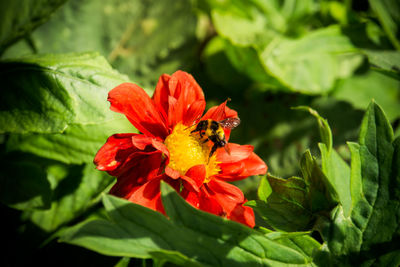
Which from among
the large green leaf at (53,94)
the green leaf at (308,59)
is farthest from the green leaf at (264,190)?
the green leaf at (308,59)

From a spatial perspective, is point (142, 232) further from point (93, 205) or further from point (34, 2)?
point (34, 2)

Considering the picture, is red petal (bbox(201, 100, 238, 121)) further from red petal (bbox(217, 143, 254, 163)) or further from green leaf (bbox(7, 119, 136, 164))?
green leaf (bbox(7, 119, 136, 164))

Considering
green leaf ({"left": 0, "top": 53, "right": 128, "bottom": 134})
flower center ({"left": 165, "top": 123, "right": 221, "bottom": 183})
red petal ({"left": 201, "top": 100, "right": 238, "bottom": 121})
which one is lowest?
flower center ({"left": 165, "top": 123, "right": 221, "bottom": 183})

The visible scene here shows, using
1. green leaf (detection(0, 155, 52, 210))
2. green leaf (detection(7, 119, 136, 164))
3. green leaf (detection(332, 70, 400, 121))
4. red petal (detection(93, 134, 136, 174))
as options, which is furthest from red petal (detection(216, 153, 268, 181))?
green leaf (detection(332, 70, 400, 121))

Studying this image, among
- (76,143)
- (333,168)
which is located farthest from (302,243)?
(76,143)

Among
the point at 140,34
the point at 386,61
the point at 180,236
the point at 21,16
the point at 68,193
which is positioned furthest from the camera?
the point at 140,34

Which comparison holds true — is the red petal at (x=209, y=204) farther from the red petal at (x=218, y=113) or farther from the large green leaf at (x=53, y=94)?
the large green leaf at (x=53, y=94)

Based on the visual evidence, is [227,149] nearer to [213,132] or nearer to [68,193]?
[213,132]
